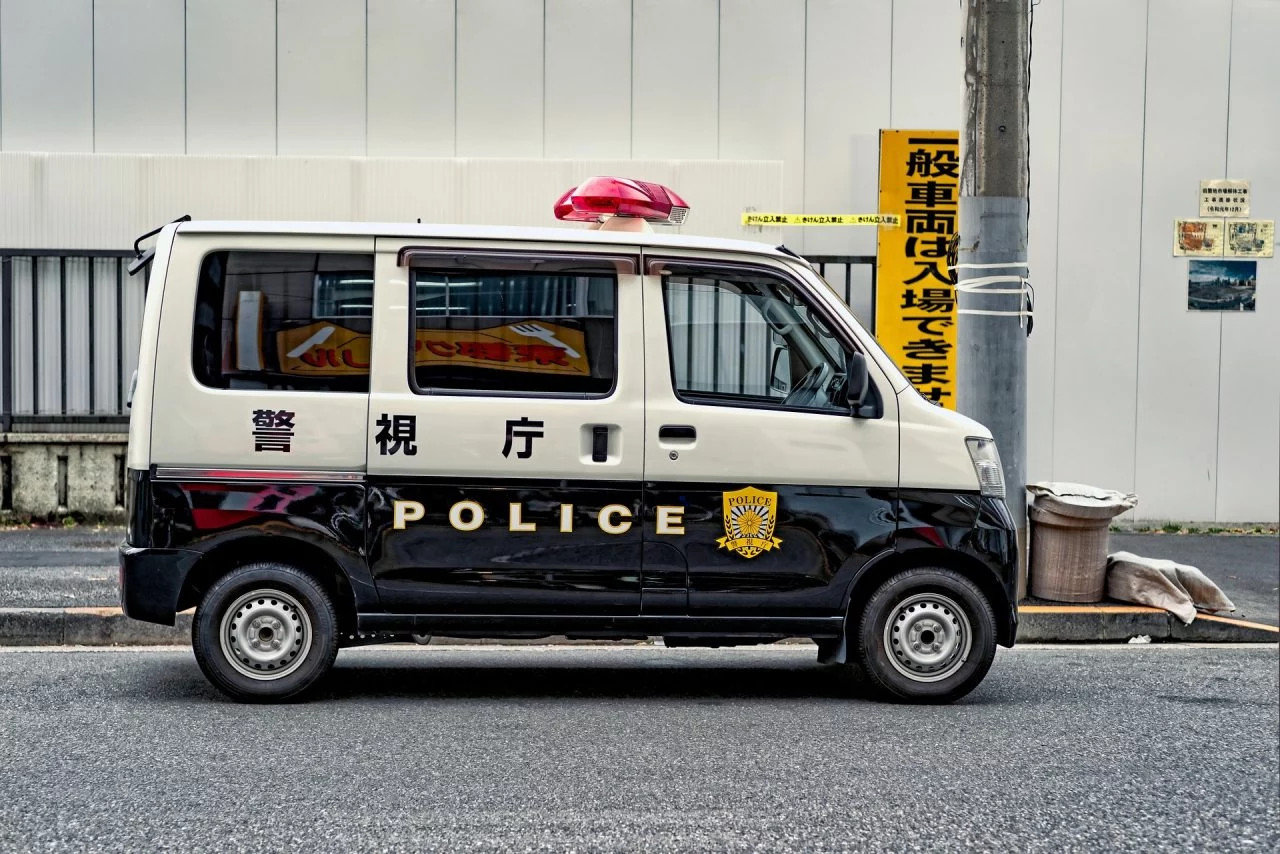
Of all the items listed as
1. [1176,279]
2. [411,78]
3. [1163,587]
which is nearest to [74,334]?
[411,78]

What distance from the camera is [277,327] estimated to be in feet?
19.1

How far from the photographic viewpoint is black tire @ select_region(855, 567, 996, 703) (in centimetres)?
600

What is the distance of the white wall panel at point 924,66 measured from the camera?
1210cm

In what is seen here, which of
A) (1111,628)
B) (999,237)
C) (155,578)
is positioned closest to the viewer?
(155,578)

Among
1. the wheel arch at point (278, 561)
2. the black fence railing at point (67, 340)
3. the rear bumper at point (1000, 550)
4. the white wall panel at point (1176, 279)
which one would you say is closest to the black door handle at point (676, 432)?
the rear bumper at point (1000, 550)

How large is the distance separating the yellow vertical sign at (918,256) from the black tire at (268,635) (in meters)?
7.06

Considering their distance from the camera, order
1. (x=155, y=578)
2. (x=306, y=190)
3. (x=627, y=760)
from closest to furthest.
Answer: (x=627, y=760) < (x=155, y=578) < (x=306, y=190)

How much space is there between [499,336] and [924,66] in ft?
25.1

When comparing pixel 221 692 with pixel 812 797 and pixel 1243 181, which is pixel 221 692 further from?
pixel 1243 181

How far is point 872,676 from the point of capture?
6.03 metres

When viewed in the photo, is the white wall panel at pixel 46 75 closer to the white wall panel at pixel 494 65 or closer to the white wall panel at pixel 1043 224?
the white wall panel at pixel 494 65

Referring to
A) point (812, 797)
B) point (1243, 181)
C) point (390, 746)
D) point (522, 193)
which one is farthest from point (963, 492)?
point (1243, 181)

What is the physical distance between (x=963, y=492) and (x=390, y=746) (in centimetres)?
276

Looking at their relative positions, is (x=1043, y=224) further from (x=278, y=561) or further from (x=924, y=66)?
(x=278, y=561)
